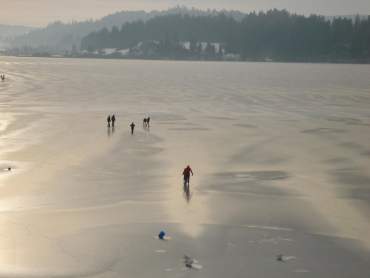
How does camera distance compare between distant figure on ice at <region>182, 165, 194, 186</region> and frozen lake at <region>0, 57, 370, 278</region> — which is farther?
distant figure on ice at <region>182, 165, 194, 186</region>

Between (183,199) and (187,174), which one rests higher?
(187,174)

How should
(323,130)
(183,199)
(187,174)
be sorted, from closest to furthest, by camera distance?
(183,199)
(187,174)
(323,130)

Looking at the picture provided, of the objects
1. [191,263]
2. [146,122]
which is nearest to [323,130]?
[146,122]

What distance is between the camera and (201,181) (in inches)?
949

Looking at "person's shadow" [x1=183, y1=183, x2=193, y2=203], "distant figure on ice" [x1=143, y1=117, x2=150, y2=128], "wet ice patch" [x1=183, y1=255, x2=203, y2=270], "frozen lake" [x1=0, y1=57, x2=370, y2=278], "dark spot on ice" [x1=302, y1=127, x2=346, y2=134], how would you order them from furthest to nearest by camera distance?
"distant figure on ice" [x1=143, y1=117, x2=150, y2=128], "dark spot on ice" [x1=302, y1=127, x2=346, y2=134], "person's shadow" [x1=183, y1=183, x2=193, y2=203], "frozen lake" [x1=0, y1=57, x2=370, y2=278], "wet ice patch" [x1=183, y1=255, x2=203, y2=270]

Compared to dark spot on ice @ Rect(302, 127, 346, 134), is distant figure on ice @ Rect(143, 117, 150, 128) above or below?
above

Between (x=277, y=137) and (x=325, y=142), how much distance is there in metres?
3.36

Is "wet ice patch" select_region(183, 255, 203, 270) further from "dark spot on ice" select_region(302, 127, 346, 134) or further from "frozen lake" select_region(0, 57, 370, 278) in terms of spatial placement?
"dark spot on ice" select_region(302, 127, 346, 134)

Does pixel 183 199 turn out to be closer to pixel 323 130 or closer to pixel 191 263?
pixel 191 263

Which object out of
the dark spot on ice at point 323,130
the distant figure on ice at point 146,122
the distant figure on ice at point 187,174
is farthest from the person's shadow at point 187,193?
the dark spot on ice at point 323,130

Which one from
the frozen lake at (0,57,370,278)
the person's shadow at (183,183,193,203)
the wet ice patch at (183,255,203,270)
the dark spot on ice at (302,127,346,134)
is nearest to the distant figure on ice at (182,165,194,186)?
the person's shadow at (183,183,193,203)

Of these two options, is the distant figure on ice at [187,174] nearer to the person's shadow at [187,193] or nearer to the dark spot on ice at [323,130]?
the person's shadow at [187,193]

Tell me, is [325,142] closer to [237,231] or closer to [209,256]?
[237,231]

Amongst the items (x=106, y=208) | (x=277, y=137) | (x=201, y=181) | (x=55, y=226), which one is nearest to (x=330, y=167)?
(x=201, y=181)
